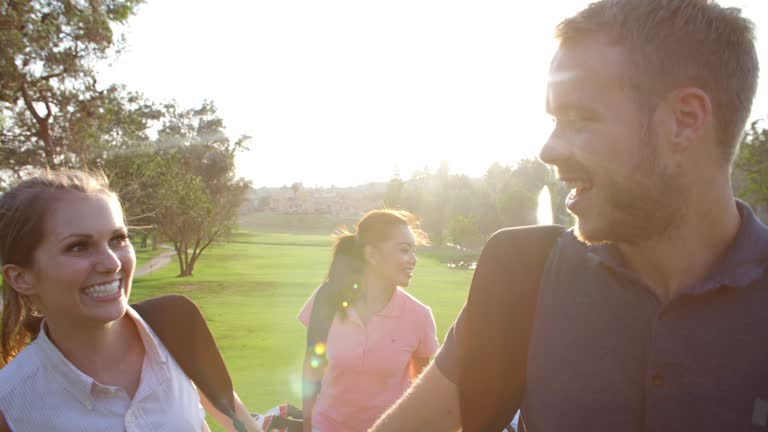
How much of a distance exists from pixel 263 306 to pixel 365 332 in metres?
14.7

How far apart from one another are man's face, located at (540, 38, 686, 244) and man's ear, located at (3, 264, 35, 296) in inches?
93.3

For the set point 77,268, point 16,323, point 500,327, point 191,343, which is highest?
point 77,268

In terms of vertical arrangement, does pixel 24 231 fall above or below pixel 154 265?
above

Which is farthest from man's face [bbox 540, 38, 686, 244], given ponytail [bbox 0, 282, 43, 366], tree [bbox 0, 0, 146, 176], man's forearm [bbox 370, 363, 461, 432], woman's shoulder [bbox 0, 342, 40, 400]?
tree [bbox 0, 0, 146, 176]

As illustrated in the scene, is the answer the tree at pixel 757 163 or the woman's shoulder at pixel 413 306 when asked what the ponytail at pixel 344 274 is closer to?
the woman's shoulder at pixel 413 306

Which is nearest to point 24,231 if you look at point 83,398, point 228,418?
point 83,398

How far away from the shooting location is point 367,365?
4.29 meters

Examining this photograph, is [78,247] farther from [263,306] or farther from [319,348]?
[263,306]

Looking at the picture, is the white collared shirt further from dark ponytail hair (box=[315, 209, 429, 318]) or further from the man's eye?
dark ponytail hair (box=[315, 209, 429, 318])

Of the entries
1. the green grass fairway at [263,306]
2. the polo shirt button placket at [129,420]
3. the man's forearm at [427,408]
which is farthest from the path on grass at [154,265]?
the man's forearm at [427,408]

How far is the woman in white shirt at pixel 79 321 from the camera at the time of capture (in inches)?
98.0

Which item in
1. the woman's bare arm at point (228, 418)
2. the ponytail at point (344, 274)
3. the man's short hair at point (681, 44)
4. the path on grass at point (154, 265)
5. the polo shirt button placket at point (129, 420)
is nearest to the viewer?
the man's short hair at point (681, 44)

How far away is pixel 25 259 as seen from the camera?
2.72 m

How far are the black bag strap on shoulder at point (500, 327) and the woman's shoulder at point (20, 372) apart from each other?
1786mm
